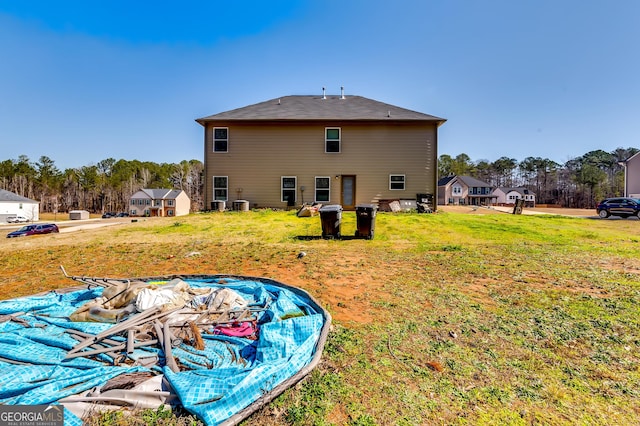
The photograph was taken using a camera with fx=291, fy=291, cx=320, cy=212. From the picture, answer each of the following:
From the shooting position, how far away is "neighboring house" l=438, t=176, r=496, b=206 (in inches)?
2199

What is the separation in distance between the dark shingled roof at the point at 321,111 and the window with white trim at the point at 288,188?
10.7 feet

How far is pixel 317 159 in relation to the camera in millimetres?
16422

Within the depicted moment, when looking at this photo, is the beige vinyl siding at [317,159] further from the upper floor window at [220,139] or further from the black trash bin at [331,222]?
the black trash bin at [331,222]

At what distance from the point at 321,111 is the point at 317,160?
3040mm

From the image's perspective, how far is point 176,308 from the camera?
3717 mm

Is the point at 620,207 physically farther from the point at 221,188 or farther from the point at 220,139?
the point at 220,139

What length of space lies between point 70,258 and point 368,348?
8171 mm

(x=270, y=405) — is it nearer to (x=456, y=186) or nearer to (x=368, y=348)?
(x=368, y=348)

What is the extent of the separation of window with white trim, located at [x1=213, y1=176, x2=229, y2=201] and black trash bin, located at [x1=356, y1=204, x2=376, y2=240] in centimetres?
953

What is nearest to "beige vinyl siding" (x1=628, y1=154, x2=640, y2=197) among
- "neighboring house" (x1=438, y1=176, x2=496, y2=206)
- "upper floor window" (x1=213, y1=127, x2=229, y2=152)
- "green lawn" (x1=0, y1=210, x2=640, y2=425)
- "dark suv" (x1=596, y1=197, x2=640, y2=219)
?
"dark suv" (x1=596, y1=197, x2=640, y2=219)

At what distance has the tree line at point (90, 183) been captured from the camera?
6738 cm

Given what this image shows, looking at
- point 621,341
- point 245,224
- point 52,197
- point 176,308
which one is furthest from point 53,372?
point 52,197

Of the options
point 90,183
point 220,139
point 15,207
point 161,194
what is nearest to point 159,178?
point 90,183

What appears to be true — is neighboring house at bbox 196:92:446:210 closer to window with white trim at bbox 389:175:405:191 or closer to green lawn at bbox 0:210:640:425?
window with white trim at bbox 389:175:405:191
